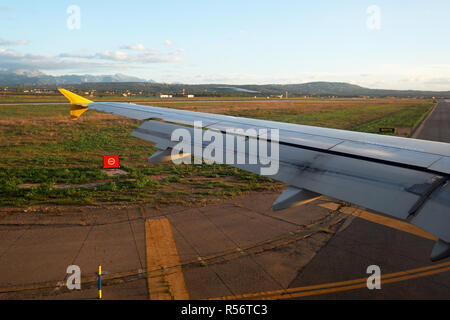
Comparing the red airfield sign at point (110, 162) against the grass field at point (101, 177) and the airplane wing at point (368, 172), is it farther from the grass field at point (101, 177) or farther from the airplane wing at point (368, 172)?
the airplane wing at point (368, 172)

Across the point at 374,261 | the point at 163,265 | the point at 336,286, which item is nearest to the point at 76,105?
the point at 163,265

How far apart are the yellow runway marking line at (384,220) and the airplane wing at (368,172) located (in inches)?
171

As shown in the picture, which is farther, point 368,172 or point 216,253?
point 216,253

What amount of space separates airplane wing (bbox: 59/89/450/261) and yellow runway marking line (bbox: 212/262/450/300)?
2703 millimetres

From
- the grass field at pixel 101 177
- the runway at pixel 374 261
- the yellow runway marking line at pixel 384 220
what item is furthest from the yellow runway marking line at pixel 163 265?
the yellow runway marking line at pixel 384 220

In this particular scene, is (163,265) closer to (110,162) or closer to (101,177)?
(101,177)

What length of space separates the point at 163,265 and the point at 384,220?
7.03 metres

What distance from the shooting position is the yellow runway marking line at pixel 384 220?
9002 mm

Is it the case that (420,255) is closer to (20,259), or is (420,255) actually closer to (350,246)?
(350,246)

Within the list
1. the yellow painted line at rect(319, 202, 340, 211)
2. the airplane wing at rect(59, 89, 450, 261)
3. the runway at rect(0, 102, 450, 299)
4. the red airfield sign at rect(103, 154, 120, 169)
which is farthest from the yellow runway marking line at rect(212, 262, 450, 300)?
the red airfield sign at rect(103, 154, 120, 169)

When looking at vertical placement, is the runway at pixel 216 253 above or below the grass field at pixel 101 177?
below

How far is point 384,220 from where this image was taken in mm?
9930

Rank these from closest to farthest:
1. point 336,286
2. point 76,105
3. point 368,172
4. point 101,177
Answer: point 368,172, point 336,286, point 76,105, point 101,177

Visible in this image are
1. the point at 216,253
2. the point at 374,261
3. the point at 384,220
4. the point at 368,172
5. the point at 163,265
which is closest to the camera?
the point at 368,172
